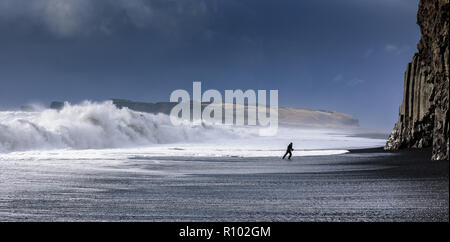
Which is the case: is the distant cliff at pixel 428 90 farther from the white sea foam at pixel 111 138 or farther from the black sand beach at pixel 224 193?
the white sea foam at pixel 111 138

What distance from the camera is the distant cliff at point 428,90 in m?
16.9

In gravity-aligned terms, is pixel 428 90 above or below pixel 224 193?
above

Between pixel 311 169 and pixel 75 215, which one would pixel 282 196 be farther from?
pixel 311 169

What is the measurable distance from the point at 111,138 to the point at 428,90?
70.9ft

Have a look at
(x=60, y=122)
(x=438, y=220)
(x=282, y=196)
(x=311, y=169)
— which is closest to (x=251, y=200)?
(x=282, y=196)

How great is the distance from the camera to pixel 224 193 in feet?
36.1

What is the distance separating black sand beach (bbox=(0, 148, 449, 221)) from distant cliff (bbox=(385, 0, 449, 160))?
1.57 meters

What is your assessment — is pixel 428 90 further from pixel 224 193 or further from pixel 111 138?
pixel 111 138

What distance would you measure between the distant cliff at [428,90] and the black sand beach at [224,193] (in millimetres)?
1570

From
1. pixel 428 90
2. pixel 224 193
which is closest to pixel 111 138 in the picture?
pixel 428 90

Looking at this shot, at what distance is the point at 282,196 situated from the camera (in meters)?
10.5

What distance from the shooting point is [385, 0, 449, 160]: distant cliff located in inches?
666
